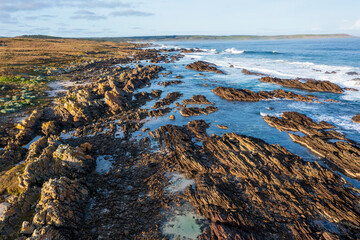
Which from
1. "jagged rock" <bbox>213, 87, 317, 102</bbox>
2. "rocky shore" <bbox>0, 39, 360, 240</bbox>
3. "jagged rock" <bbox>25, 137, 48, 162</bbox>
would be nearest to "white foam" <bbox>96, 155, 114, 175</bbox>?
"rocky shore" <bbox>0, 39, 360, 240</bbox>

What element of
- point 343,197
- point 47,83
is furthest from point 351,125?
point 47,83

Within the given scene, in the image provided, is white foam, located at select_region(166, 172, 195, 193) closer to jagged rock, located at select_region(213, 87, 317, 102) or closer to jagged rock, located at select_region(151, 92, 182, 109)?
jagged rock, located at select_region(151, 92, 182, 109)

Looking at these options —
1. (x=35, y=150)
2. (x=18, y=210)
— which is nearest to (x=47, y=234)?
(x=18, y=210)

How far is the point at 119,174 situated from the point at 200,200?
9.03m

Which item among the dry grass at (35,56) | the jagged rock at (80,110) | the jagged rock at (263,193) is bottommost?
the jagged rock at (263,193)

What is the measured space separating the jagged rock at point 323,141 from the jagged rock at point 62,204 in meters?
26.0

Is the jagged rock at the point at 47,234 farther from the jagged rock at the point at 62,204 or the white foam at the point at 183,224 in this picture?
the white foam at the point at 183,224

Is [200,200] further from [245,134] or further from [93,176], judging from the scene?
[245,134]

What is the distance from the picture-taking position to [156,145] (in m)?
24.2

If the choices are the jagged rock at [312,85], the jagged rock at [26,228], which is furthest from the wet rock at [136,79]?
the jagged rock at [312,85]

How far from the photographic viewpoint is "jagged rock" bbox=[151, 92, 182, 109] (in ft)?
126

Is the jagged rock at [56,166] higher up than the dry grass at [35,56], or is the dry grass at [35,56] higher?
the dry grass at [35,56]

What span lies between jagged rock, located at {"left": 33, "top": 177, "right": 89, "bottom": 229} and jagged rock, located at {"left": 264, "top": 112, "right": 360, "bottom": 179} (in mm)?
26006

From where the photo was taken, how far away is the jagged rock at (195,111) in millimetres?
33969
